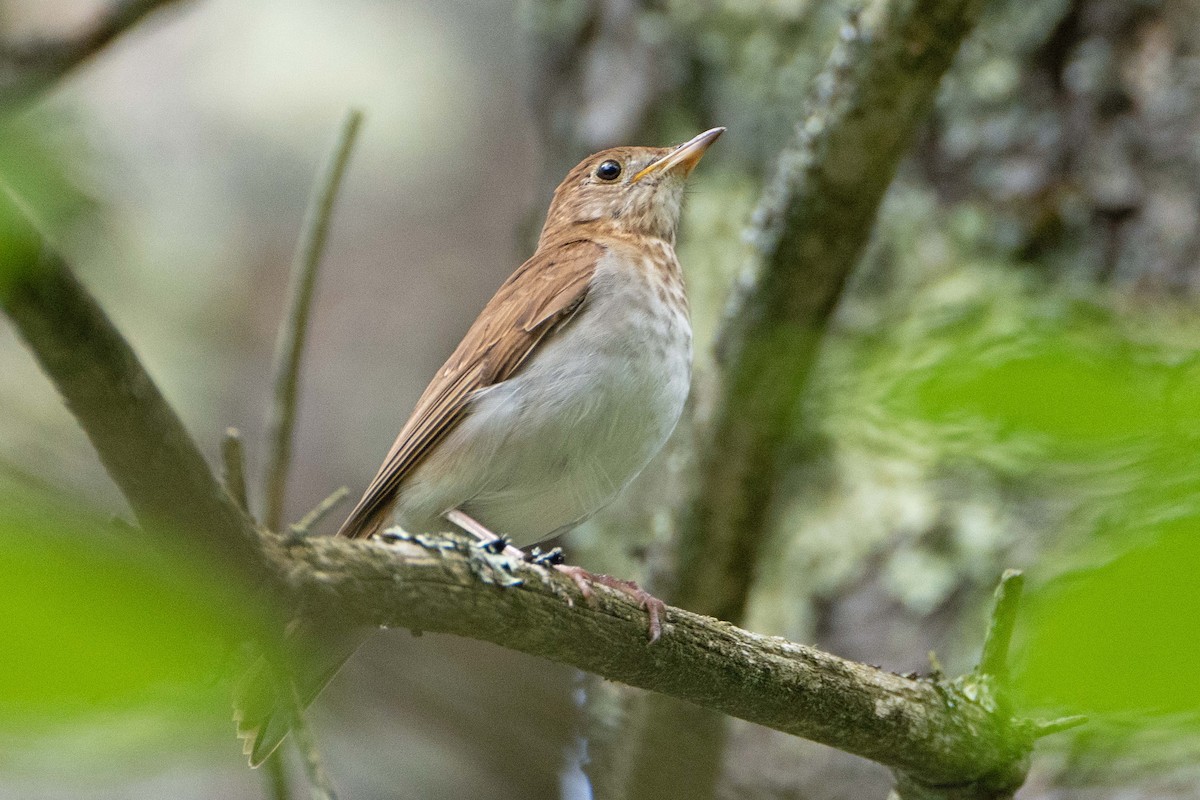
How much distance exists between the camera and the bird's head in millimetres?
4613

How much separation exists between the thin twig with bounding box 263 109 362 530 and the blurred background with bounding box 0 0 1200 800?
1.89 feet

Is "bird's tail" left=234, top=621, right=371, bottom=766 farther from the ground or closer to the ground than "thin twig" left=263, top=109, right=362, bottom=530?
closer to the ground

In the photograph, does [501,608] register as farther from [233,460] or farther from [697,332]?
[697,332]

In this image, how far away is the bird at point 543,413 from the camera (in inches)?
140

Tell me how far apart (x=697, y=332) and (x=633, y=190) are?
0.78 meters

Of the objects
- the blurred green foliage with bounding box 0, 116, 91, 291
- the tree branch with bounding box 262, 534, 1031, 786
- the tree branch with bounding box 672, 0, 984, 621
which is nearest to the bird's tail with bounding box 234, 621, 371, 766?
the tree branch with bounding box 262, 534, 1031, 786

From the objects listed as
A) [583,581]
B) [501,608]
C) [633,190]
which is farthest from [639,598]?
[633,190]

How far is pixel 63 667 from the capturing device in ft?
2.21

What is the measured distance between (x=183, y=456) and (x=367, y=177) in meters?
8.11

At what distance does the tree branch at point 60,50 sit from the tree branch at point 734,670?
8.73 feet

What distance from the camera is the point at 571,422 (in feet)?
11.6

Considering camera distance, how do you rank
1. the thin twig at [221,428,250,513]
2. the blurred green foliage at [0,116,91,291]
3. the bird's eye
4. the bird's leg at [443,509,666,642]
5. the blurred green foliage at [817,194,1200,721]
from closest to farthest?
the blurred green foliage at [817,194,1200,721] < the blurred green foliage at [0,116,91,291] < the thin twig at [221,428,250,513] < the bird's leg at [443,509,666,642] < the bird's eye

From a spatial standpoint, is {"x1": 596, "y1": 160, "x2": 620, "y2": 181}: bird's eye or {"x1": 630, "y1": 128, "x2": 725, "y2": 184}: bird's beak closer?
{"x1": 630, "y1": 128, "x2": 725, "y2": 184}: bird's beak

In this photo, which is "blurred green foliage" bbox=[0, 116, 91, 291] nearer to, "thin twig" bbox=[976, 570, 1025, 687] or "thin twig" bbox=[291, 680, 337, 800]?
"thin twig" bbox=[291, 680, 337, 800]
